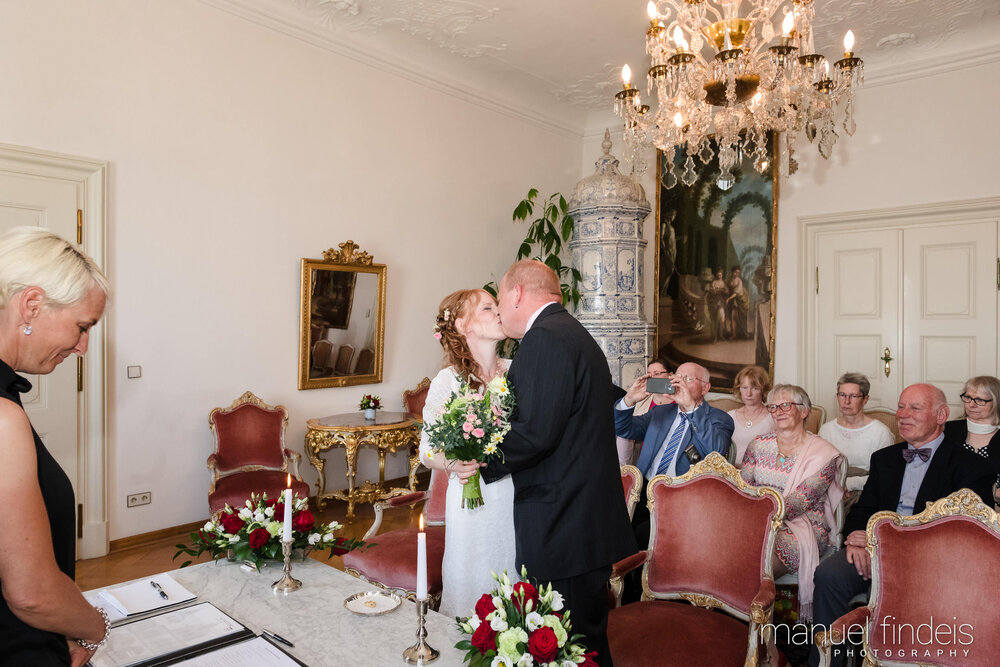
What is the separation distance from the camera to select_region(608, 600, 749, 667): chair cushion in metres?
2.45

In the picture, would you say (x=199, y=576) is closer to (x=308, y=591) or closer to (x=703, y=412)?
(x=308, y=591)

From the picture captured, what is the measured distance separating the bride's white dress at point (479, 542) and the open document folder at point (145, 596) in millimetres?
951

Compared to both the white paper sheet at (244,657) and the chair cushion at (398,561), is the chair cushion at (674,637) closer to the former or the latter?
the chair cushion at (398,561)

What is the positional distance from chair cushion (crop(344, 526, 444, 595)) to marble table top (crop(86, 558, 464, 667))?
0.93 metres

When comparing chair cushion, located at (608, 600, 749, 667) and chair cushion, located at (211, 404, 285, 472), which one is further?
chair cushion, located at (211, 404, 285, 472)

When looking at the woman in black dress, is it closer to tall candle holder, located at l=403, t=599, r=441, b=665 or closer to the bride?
tall candle holder, located at l=403, t=599, r=441, b=665

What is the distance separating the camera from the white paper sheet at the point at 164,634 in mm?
1711

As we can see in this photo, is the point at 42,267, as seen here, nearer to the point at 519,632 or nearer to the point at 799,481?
the point at 519,632

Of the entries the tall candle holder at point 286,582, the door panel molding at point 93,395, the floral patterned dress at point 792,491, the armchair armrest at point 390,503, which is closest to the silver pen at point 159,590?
→ the tall candle holder at point 286,582

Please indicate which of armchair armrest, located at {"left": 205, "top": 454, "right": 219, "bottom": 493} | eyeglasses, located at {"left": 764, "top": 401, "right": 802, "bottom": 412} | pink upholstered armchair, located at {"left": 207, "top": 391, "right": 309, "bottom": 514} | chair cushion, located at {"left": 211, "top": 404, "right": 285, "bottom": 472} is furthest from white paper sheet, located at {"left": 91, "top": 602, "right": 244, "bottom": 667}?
chair cushion, located at {"left": 211, "top": 404, "right": 285, "bottom": 472}

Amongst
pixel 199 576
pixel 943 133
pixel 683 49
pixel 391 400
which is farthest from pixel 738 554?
pixel 943 133

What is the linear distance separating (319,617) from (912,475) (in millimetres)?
3319

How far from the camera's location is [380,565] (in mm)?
3434

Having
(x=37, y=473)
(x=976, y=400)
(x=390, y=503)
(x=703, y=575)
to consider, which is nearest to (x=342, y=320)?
(x=390, y=503)
